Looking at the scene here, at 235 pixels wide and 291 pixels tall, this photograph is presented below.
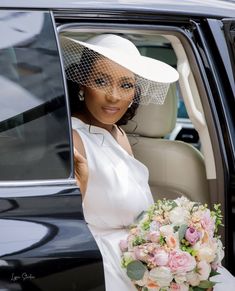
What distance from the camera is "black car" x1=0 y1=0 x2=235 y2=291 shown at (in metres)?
2.08

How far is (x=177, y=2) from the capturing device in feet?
9.16

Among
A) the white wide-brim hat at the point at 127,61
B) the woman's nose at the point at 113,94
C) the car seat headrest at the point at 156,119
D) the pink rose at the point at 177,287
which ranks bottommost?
the pink rose at the point at 177,287

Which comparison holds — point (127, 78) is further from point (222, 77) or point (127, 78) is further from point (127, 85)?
point (222, 77)

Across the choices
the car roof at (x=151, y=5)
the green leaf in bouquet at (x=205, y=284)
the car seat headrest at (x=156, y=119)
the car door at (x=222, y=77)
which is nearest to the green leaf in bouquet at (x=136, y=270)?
the green leaf in bouquet at (x=205, y=284)

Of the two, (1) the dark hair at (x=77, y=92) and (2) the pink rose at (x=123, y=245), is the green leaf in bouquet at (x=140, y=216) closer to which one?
(2) the pink rose at (x=123, y=245)

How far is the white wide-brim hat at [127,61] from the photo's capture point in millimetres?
2652

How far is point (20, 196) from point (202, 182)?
1.37 metres

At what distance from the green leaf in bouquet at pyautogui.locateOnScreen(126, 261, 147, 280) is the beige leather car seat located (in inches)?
35.9

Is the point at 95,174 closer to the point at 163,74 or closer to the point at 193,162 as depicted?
the point at 163,74

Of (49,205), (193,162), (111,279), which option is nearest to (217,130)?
(193,162)

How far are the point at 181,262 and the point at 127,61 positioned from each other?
2.58 ft

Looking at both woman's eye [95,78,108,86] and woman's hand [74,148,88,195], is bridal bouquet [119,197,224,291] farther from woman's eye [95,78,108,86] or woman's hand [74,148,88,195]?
woman's eye [95,78,108,86]

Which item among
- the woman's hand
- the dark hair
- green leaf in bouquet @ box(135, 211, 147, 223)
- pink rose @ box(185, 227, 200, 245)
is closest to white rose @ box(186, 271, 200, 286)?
pink rose @ box(185, 227, 200, 245)

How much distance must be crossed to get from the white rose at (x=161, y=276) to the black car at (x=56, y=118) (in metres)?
0.32
